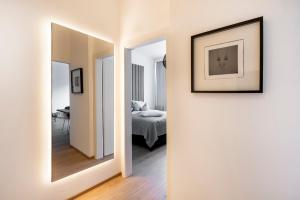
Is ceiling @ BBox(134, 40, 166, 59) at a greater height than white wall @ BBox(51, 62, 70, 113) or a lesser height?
greater

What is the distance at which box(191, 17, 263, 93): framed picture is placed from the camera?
1110 mm

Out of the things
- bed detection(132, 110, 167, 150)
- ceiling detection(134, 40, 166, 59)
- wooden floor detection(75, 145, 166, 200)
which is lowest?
wooden floor detection(75, 145, 166, 200)

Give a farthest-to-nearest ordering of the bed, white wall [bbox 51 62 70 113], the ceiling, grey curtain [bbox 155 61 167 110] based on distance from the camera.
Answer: grey curtain [bbox 155 61 167 110] → the ceiling → the bed → white wall [bbox 51 62 70 113]

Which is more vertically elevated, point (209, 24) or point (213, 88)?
point (209, 24)

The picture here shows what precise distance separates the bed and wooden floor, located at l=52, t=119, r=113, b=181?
1.64 metres

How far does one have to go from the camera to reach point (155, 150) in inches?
145

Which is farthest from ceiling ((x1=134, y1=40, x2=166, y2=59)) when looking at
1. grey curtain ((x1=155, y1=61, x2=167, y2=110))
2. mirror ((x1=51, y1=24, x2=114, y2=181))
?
mirror ((x1=51, y1=24, x2=114, y2=181))

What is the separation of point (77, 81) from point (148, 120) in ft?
6.61

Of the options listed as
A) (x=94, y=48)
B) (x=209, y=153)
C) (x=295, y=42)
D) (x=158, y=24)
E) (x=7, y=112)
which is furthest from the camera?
(x=94, y=48)

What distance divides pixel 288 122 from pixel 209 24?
884mm

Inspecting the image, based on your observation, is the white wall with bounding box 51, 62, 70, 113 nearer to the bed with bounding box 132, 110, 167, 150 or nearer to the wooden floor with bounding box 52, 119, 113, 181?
the wooden floor with bounding box 52, 119, 113, 181

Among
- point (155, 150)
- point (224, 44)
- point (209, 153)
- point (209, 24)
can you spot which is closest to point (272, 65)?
point (224, 44)

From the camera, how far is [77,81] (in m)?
2.14

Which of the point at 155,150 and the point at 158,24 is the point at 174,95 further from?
the point at 155,150
